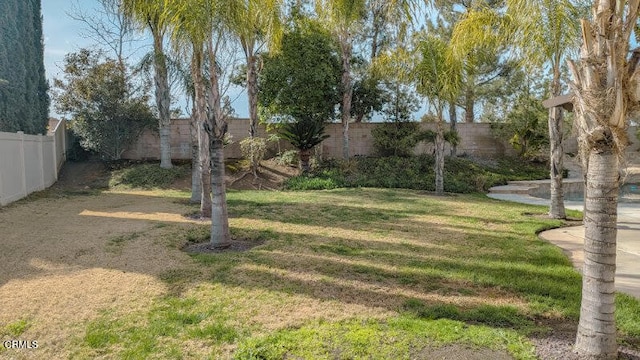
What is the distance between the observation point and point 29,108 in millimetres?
12883

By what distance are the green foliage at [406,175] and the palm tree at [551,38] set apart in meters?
5.01

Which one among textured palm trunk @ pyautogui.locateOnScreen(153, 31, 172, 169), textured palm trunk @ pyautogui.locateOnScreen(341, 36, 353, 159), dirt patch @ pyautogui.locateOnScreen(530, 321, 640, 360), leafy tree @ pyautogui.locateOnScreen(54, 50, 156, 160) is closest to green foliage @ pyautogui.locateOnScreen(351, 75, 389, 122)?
textured palm trunk @ pyautogui.locateOnScreen(341, 36, 353, 159)

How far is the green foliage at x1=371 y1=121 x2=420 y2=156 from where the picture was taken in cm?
1700

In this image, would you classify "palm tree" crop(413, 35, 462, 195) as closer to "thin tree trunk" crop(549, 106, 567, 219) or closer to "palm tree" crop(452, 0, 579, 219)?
"palm tree" crop(452, 0, 579, 219)

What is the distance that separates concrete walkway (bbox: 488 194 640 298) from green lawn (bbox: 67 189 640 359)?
0.27 metres

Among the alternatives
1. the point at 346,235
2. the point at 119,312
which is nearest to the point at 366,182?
the point at 346,235

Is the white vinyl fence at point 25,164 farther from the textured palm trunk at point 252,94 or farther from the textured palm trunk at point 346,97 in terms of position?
the textured palm trunk at point 346,97

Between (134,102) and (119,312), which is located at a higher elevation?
(134,102)

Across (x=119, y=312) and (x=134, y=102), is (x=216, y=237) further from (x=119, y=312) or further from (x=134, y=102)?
(x=134, y=102)

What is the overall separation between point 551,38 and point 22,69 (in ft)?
44.0

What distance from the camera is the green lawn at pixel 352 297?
10.7ft

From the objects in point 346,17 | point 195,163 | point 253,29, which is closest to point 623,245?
point 253,29

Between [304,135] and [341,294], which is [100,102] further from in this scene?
[341,294]

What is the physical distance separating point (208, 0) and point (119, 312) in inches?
158
